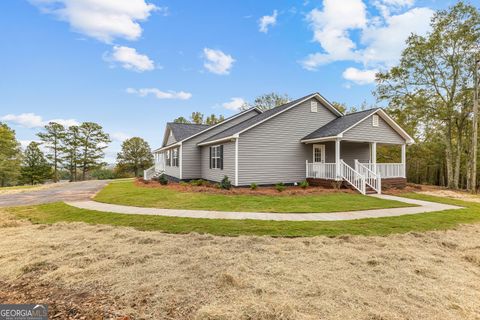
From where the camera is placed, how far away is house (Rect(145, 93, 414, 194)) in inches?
537

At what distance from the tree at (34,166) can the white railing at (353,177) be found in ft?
144

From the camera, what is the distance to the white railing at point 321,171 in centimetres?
1409

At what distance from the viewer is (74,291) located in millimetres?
3295

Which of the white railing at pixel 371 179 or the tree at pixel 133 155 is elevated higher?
the tree at pixel 133 155

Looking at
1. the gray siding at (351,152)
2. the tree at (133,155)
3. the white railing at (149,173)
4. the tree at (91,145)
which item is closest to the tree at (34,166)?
the tree at (91,145)

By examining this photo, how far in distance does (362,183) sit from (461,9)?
15.9m

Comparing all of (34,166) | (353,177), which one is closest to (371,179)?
(353,177)

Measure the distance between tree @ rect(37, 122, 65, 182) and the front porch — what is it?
128 feet

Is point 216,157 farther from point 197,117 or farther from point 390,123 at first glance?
point 197,117

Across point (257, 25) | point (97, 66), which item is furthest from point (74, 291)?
point (257, 25)

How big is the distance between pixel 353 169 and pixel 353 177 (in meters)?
0.46

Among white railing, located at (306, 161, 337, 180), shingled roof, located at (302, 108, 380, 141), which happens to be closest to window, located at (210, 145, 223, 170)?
shingled roof, located at (302, 108, 380, 141)

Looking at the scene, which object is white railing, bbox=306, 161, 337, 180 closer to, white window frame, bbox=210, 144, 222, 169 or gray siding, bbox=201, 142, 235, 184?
gray siding, bbox=201, 142, 235, 184

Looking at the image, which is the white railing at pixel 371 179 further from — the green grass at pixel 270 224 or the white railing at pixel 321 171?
the green grass at pixel 270 224
